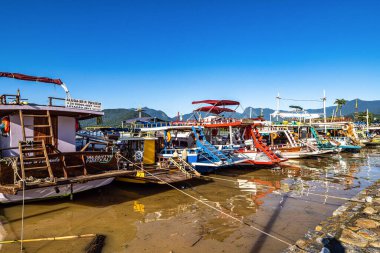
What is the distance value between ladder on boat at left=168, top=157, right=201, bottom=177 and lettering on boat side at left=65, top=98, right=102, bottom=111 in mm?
5001

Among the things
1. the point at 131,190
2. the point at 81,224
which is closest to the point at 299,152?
the point at 131,190

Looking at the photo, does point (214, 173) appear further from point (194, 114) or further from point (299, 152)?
point (299, 152)

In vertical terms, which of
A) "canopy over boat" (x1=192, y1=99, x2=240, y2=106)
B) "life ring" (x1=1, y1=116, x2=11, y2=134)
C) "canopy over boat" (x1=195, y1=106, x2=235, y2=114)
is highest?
"canopy over boat" (x1=192, y1=99, x2=240, y2=106)

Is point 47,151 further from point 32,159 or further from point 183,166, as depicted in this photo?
point 183,166

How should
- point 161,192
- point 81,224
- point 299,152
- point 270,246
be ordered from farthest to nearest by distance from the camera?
point 299,152 < point 161,192 < point 81,224 < point 270,246

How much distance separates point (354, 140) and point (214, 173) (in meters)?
30.0

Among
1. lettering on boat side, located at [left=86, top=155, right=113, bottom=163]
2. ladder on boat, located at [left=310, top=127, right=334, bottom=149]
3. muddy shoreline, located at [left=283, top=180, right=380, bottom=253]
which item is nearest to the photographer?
muddy shoreline, located at [left=283, top=180, right=380, bottom=253]

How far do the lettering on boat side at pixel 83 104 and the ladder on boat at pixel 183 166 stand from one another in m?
5.00

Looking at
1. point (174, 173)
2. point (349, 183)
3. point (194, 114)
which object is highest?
point (194, 114)

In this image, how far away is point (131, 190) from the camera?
1327 cm

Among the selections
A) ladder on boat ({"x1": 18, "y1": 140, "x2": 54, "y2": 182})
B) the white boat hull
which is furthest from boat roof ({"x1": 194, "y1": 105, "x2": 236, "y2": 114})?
ladder on boat ({"x1": 18, "y1": 140, "x2": 54, "y2": 182})

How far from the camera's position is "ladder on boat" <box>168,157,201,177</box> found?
13.2 metres

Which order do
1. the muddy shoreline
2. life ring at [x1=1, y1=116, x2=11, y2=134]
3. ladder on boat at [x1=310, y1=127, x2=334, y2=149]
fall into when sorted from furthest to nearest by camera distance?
ladder on boat at [x1=310, y1=127, x2=334, y2=149]
life ring at [x1=1, y1=116, x2=11, y2=134]
the muddy shoreline

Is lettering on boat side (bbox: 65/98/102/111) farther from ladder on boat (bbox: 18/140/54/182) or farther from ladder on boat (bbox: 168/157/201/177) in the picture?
ladder on boat (bbox: 168/157/201/177)
